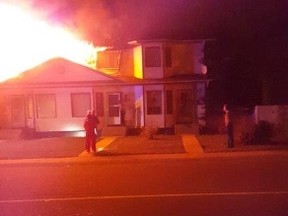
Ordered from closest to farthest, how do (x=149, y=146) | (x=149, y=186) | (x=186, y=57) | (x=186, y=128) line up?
(x=149, y=186)
(x=149, y=146)
(x=186, y=128)
(x=186, y=57)

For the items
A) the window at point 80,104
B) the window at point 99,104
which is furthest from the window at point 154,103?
the window at point 80,104

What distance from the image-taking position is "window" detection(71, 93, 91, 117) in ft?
97.9

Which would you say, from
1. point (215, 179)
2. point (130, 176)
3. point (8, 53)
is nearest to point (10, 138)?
point (8, 53)

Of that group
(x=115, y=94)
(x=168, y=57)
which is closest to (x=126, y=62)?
(x=115, y=94)

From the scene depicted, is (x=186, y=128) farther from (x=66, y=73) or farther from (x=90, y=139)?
(x=90, y=139)

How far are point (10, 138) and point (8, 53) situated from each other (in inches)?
339

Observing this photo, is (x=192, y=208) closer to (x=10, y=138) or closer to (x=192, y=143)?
(x=192, y=143)

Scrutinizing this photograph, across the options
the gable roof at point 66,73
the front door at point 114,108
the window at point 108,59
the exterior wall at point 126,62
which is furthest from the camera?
the window at point 108,59

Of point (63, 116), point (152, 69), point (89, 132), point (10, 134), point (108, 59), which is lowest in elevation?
point (10, 134)

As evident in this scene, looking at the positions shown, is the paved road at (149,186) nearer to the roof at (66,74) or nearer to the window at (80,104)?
the roof at (66,74)

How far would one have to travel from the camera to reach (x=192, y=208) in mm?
9234

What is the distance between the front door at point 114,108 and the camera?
30.4 metres

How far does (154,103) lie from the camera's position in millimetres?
29953

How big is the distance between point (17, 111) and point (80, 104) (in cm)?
374
